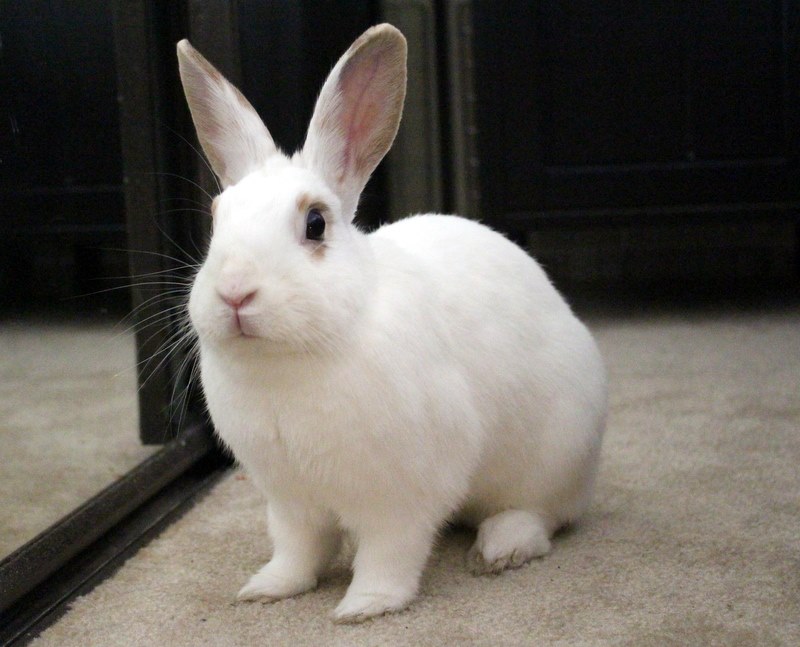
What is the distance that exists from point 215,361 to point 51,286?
393 mm

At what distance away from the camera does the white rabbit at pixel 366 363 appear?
3.15 ft

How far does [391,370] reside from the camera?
1004mm

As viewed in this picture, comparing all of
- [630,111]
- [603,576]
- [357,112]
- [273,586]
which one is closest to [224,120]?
[357,112]

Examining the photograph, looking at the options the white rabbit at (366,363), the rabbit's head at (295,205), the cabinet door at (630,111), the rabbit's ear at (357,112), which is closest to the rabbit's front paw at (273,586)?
the white rabbit at (366,363)

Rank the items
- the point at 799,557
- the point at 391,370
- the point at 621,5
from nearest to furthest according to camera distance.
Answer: the point at 391,370
the point at 799,557
the point at 621,5

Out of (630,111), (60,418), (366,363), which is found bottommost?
(60,418)

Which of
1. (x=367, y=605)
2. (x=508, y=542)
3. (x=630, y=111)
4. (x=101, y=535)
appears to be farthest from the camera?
(x=630, y=111)

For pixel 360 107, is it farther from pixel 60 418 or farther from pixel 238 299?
pixel 60 418

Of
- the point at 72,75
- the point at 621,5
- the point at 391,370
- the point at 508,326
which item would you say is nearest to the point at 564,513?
the point at 508,326

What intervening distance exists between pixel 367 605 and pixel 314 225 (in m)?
0.42

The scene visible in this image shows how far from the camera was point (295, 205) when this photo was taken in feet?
3.22

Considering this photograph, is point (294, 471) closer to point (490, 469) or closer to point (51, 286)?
point (490, 469)

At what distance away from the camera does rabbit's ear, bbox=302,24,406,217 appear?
1.04 metres

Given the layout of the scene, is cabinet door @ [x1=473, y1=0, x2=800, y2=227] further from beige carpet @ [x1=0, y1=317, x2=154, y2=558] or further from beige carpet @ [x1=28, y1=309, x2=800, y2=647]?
beige carpet @ [x1=0, y1=317, x2=154, y2=558]
